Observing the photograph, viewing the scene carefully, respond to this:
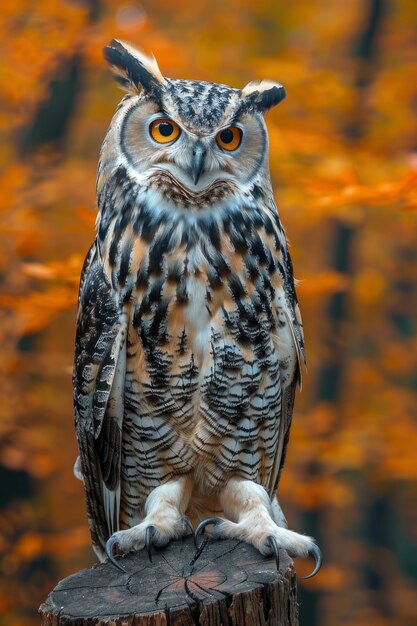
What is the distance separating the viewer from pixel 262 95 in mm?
2480

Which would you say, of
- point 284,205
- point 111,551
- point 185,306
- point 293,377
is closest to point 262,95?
point 185,306

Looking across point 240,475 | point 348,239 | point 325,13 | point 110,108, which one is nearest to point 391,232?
point 348,239

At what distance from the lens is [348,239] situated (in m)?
6.25

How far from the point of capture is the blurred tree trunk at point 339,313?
5368 mm

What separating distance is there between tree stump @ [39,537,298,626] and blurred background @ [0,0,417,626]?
117cm

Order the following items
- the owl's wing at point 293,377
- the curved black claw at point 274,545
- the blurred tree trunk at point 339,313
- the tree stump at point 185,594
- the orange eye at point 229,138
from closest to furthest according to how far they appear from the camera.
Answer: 1. the tree stump at point 185,594
2. the curved black claw at point 274,545
3. the orange eye at point 229,138
4. the owl's wing at point 293,377
5. the blurred tree trunk at point 339,313

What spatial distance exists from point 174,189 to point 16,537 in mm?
3310

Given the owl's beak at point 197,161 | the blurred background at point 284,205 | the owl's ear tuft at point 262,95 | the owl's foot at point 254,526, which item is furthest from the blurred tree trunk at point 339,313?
→ the owl's foot at point 254,526

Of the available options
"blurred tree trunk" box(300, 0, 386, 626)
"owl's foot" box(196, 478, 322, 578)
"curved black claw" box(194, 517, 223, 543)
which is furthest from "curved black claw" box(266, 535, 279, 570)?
"blurred tree trunk" box(300, 0, 386, 626)

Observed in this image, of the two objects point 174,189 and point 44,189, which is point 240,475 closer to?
point 174,189

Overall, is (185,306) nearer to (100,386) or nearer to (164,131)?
(100,386)

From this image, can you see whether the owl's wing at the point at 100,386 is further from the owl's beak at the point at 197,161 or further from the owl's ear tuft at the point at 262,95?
the owl's ear tuft at the point at 262,95

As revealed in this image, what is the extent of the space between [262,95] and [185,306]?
703 mm

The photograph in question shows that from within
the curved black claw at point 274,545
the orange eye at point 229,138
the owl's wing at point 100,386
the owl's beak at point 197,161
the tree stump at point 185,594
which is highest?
the orange eye at point 229,138
